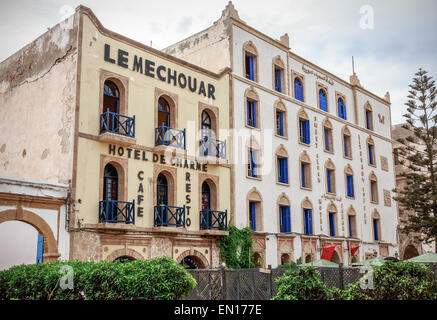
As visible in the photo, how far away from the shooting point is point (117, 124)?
19.2 metres

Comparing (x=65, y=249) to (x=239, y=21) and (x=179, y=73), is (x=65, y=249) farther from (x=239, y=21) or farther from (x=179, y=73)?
(x=239, y=21)

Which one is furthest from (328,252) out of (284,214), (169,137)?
(169,137)

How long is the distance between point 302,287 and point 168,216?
419 inches

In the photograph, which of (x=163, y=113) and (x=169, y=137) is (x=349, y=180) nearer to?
(x=163, y=113)

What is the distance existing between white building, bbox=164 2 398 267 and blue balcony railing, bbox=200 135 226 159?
3.01 ft

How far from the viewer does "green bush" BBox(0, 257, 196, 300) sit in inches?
417

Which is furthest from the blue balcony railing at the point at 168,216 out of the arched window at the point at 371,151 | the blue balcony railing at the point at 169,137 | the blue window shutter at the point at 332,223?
the arched window at the point at 371,151

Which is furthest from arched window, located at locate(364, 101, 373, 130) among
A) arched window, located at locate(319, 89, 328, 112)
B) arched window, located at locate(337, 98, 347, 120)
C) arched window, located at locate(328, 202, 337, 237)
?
arched window, located at locate(328, 202, 337, 237)

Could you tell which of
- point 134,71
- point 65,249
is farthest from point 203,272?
point 134,71

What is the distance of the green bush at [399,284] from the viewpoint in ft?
31.2

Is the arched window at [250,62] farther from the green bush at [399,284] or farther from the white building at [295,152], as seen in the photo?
the green bush at [399,284]

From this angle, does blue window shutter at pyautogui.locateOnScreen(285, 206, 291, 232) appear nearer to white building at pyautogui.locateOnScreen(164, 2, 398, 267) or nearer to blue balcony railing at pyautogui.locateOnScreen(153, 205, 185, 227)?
white building at pyautogui.locateOnScreen(164, 2, 398, 267)

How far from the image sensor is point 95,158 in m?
18.3

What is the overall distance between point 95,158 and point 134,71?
4139 millimetres
